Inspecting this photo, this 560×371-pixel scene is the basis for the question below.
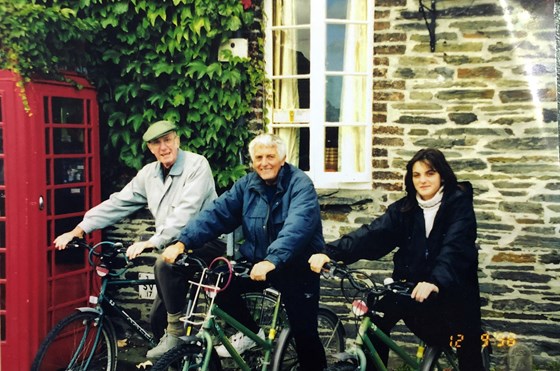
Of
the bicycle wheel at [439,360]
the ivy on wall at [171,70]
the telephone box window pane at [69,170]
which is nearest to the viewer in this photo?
the bicycle wheel at [439,360]

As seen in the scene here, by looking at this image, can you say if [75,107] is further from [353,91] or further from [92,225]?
[353,91]

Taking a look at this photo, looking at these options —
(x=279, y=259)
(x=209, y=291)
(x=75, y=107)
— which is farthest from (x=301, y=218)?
(x=75, y=107)

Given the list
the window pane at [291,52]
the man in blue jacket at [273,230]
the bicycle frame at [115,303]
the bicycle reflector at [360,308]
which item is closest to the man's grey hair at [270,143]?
the man in blue jacket at [273,230]

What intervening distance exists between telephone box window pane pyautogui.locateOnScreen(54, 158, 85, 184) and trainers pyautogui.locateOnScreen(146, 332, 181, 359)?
1945 millimetres

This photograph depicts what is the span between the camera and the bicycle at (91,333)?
4.92 metres

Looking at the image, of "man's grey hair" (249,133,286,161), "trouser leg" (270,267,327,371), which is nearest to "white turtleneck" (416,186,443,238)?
"trouser leg" (270,267,327,371)

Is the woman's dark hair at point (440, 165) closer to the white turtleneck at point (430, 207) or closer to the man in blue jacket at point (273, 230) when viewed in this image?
the white turtleneck at point (430, 207)

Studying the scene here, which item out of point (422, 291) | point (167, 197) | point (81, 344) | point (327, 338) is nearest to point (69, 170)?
point (167, 197)

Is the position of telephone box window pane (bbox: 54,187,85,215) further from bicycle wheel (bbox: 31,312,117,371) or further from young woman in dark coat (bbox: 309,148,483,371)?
young woman in dark coat (bbox: 309,148,483,371)

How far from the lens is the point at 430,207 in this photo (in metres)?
4.33

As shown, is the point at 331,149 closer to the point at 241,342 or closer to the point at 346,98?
the point at 346,98

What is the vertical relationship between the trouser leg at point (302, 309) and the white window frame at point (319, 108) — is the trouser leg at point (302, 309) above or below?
below

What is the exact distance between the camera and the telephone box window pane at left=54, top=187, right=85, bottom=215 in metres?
5.99

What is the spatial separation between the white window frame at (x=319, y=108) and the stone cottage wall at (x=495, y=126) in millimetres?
135
